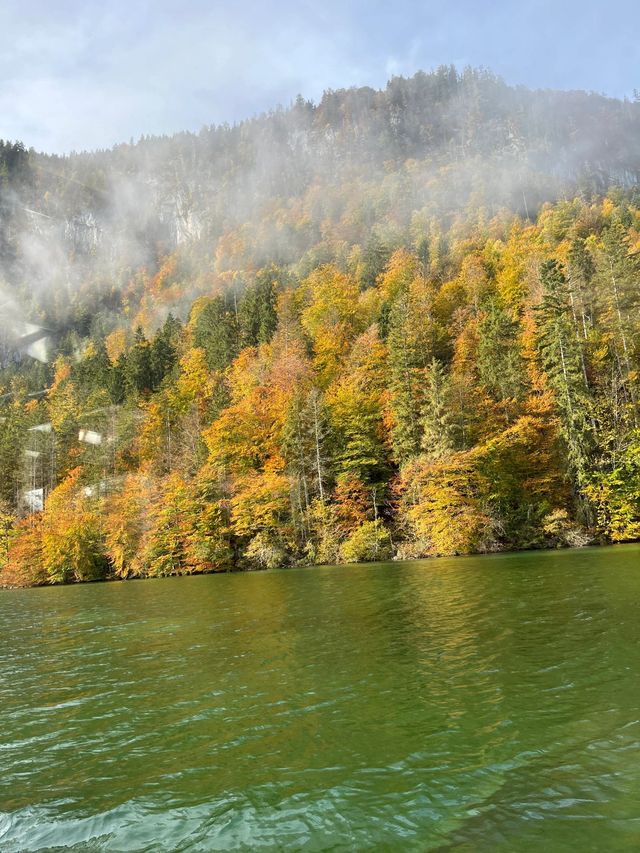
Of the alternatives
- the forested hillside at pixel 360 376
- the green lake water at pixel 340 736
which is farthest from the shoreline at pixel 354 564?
the green lake water at pixel 340 736

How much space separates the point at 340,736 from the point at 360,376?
46.6 meters

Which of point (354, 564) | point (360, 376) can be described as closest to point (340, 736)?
point (354, 564)

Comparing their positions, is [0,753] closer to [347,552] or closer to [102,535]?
[347,552]

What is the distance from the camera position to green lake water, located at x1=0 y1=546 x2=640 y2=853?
4.87 meters

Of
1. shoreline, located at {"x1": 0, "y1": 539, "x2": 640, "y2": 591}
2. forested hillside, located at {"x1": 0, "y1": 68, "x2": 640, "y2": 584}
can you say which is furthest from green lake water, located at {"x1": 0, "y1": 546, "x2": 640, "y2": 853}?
forested hillside, located at {"x1": 0, "y1": 68, "x2": 640, "y2": 584}

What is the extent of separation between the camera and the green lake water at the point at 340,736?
16.0 ft

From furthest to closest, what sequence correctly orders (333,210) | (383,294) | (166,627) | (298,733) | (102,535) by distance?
(333,210)
(383,294)
(102,535)
(166,627)
(298,733)

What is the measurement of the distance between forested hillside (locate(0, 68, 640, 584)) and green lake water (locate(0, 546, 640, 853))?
27012 millimetres

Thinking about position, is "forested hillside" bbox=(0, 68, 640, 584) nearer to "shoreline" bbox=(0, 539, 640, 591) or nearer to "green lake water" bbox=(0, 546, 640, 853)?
"shoreline" bbox=(0, 539, 640, 591)

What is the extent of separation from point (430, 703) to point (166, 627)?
11.4 meters

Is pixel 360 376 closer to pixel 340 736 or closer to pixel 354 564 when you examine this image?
pixel 354 564

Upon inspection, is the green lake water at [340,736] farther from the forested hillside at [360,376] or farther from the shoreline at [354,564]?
the forested hillside at [360,376]

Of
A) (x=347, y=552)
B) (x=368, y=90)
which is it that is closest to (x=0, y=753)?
(x=347, y=552)

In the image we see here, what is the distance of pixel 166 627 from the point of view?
1677 cm
